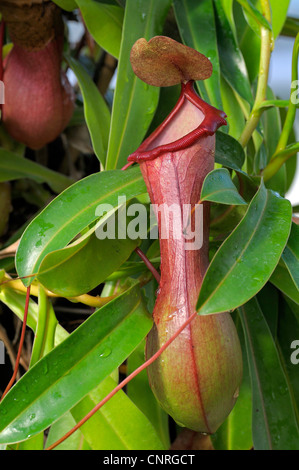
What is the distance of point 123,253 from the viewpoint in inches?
25.0

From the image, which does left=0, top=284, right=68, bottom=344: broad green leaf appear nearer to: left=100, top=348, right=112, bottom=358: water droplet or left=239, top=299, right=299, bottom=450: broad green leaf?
left=100, top=348, right=112, bottom=358: water droplet

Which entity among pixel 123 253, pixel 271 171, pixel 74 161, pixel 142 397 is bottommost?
pixel 142 397

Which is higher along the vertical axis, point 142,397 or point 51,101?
point 51,101

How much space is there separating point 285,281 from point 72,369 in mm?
294

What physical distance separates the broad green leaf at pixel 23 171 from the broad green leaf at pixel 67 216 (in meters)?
0.32

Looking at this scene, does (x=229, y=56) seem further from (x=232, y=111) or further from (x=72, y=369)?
(x=72, y=369)

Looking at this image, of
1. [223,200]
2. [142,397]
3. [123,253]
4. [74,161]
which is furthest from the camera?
[74,161]

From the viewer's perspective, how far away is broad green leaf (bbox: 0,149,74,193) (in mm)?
876

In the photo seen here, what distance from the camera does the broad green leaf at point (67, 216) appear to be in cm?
56

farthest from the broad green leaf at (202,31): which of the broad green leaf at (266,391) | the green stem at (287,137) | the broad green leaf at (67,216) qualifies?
the broad green leaf at (266,391)

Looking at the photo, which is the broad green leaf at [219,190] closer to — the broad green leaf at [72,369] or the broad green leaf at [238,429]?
the broad green leaf at [72,369]

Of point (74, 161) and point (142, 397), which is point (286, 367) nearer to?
point (142, 397)
